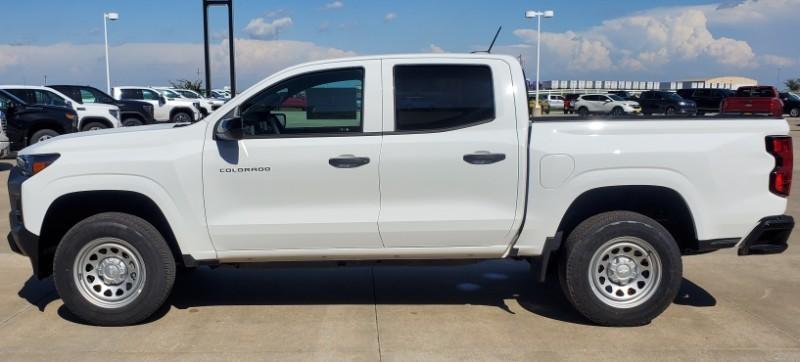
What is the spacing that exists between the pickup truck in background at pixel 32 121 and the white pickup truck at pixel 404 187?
11.3 meters

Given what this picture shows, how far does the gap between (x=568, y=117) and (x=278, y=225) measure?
2.23 m

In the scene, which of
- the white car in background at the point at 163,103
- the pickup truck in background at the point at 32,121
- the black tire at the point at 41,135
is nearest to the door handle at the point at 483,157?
the pickup truck in background at the point at 32,121

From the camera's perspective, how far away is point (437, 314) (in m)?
5.08

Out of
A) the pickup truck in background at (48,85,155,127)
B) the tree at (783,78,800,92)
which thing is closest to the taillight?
the pickup truck in background at (48,85,155,127)

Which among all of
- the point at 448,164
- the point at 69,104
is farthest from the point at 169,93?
the point at 448,164

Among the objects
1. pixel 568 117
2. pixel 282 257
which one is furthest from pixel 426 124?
pixel 282 257

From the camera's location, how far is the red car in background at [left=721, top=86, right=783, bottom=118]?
93.6 ft

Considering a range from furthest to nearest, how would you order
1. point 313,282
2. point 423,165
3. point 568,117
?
1. point 313,282
2. point 568,117
3. point 423,165

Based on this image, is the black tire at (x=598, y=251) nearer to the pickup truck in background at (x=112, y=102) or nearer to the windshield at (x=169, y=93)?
the pickup truck in background at (x=112, y=102)

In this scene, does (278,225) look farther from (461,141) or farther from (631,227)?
(631,227)

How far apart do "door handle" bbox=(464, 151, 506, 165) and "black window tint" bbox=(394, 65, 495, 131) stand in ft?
0.79

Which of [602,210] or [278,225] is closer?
[278,225]

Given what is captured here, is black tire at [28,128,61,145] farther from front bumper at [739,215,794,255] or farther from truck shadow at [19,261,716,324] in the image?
front bumper at [739,215,794,255]

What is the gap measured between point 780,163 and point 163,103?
2282 cm
